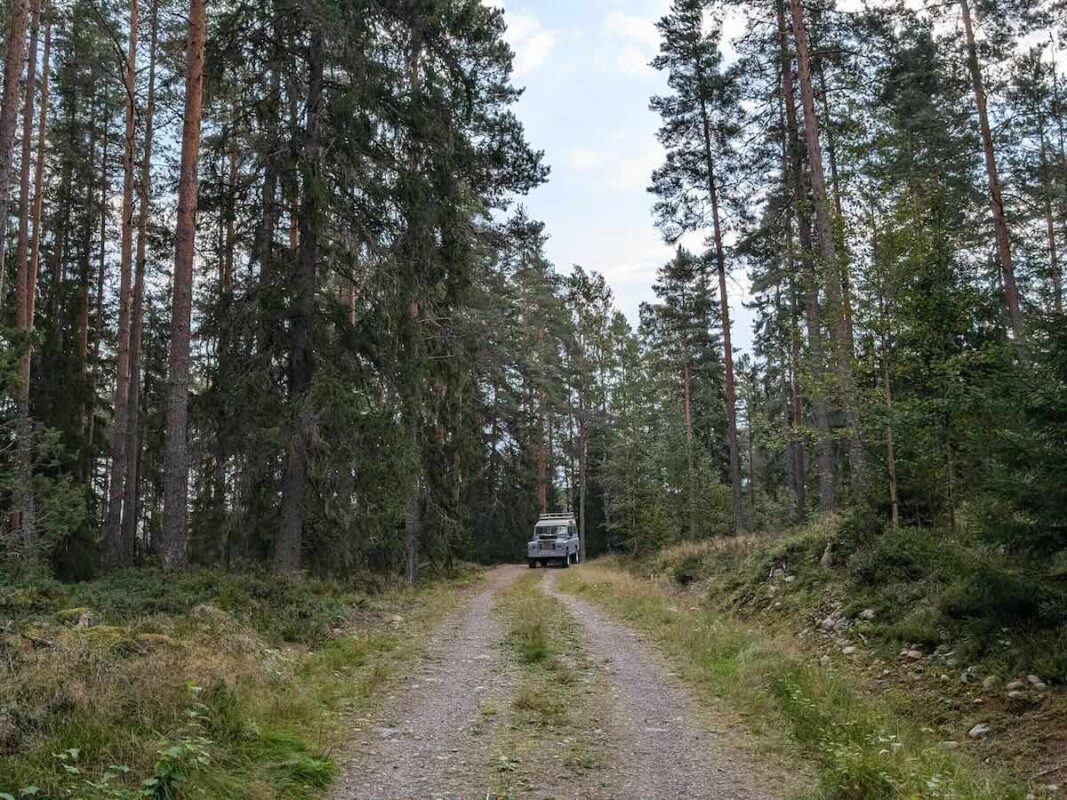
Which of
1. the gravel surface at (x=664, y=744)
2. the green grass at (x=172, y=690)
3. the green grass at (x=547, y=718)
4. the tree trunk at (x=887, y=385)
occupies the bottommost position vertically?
the gravel surface at (x=664, y=744)

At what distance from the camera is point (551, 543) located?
1223 inches

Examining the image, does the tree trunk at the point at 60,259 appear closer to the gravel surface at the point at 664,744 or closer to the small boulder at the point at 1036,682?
A: the gravel surface at the point at 664,744

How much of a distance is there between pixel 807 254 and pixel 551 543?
21.1 m

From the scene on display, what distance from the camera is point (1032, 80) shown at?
62.6 feet

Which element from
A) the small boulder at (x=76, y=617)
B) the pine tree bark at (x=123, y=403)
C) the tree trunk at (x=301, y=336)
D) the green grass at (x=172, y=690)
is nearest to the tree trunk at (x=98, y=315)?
the pine tree bark at (x=123, y=403)

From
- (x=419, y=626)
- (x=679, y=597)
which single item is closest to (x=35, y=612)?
(x=419, y=626)

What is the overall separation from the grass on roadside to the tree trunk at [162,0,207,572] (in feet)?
24.0

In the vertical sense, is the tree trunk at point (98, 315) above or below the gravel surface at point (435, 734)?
above

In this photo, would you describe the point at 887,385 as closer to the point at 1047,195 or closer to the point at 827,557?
the point at 827,557

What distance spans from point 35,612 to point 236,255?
455 inches

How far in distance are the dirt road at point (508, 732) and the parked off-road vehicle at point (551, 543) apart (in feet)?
74.0

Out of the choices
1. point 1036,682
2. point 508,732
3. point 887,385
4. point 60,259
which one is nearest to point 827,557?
point 887,385

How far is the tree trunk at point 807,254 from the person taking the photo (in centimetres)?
1324

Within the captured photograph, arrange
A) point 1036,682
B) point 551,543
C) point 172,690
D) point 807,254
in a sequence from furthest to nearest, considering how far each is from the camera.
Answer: point 551,543 → point 807,254 → point 1036,682 → point 172,690
